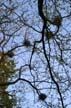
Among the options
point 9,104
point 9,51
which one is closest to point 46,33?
point 9,51

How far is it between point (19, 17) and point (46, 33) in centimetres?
166

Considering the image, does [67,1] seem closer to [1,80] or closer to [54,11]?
[54,11]

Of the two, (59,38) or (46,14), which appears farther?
(59,38)

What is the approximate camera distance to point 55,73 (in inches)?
375

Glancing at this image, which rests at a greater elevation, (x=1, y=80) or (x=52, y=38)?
(x=52, y=38)

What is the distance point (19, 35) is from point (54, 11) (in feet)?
4.58

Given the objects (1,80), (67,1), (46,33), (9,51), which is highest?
(67,1)

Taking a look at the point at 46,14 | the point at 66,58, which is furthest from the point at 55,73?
the point at 46,14

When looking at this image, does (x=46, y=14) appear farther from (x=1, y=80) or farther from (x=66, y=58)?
(x=1, y=80)

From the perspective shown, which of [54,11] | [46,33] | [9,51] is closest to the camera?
[46,33]

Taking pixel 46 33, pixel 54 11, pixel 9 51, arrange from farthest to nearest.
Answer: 1. pixel 9 51
2. pixel 54 11
3. pixel 46 33

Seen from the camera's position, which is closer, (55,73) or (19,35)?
(55,73)

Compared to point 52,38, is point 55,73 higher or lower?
lower

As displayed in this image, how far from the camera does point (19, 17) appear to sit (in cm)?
1040
